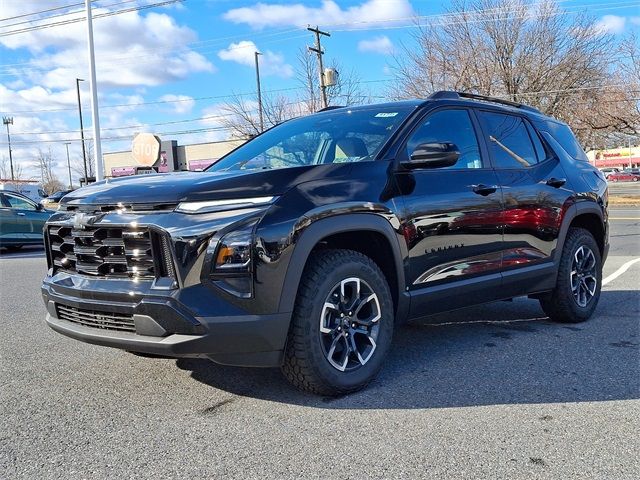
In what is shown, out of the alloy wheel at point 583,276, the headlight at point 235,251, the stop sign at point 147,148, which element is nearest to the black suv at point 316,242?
the headlight at point 235,251

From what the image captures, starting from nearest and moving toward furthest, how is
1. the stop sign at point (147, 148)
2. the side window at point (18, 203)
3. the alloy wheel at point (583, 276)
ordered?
1. the alloy wheel at point (583, 276)
2. the side window at point (18, 203)
3. the stop sign at point (147, 148)

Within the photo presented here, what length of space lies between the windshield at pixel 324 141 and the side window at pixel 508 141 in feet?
3.08

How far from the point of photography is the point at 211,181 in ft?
11.0

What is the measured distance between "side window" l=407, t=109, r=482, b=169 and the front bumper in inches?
72.0

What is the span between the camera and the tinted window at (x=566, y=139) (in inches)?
225

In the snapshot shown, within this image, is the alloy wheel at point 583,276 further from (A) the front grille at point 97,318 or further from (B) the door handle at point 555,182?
(A) the front grille at point 97,318

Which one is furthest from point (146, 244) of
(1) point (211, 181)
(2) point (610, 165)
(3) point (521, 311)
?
(2) point (610, 165)

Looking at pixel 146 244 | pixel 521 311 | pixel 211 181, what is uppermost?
pixel 211 181

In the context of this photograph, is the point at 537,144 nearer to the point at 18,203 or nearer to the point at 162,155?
the point at 18,203

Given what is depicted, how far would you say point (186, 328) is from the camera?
3.11 m

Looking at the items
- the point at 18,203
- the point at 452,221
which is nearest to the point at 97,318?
the point at 452,221

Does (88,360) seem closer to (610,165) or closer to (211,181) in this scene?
(211,181)

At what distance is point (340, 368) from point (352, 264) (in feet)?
2.06

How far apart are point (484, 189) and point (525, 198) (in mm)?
586
